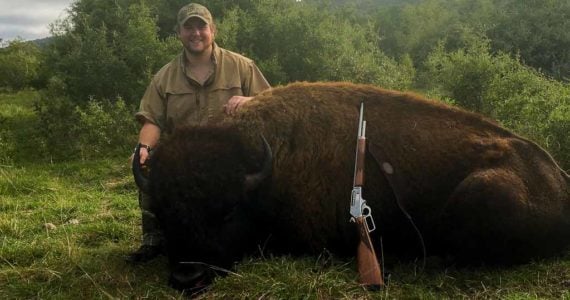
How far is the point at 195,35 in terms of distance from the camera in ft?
18.6

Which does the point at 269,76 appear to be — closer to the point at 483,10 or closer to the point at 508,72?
the point at 508,72

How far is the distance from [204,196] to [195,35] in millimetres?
2066

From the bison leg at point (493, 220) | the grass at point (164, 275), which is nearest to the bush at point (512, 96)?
the bison leg at point (493, 220)

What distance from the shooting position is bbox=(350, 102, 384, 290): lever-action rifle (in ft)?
13.6

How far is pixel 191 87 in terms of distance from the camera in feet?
19.1

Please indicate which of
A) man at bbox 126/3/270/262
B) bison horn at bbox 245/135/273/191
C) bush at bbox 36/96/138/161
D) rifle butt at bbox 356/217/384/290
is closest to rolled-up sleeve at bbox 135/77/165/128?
man at bbox 126/3/270/262

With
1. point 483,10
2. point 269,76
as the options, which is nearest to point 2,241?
point 269,76

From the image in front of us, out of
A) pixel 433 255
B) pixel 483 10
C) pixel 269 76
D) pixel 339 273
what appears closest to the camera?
pixel 339 273

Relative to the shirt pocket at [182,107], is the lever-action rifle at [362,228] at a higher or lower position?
lower

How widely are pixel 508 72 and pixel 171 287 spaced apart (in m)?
8.55

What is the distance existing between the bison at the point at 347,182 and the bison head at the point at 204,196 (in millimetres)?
11

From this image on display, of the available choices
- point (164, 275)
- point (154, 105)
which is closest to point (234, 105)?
point (154, 105)

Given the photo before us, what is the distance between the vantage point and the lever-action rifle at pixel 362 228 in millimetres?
4133

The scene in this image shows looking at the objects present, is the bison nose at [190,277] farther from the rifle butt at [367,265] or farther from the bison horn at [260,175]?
the rifle butt at [367,265]
